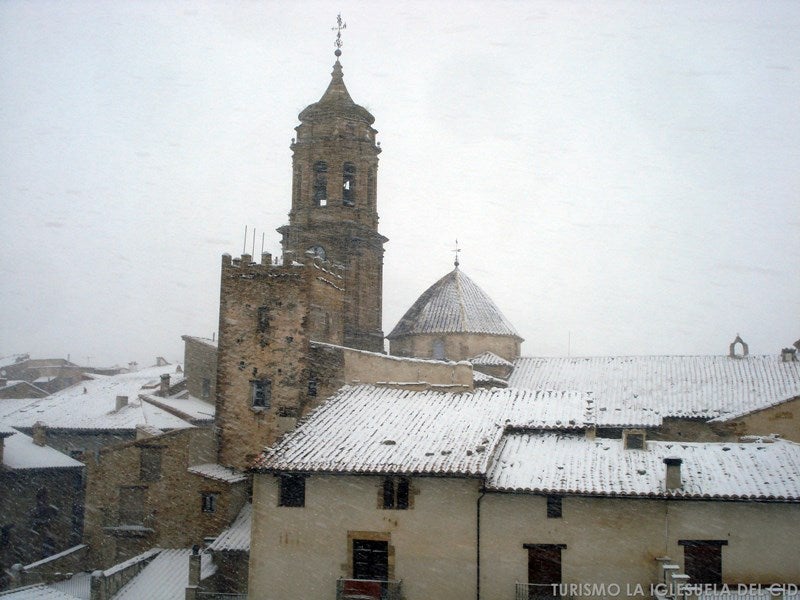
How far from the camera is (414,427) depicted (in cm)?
2481

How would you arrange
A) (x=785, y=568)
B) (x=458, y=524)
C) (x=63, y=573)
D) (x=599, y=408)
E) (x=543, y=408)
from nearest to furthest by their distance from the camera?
(x=785, y=568), (x=458, y=524), (x=543, y=408), (x=63, y=573), (x=599, y=408)

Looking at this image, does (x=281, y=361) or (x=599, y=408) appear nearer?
(x=281, y=361)

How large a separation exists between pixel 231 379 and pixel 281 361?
7.33ft

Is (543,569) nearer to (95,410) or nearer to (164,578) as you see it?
(164,578)

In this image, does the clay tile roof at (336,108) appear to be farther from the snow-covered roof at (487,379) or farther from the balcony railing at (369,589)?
the balcony railing at (369,589)

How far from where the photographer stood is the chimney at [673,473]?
21031 millimetres

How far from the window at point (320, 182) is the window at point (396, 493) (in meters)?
20.8

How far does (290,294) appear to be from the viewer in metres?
32.3

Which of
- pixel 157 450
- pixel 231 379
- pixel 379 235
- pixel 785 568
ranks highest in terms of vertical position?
pixel 379 235

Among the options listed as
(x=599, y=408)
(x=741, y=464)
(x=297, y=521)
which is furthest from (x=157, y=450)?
(x=741, y=464)

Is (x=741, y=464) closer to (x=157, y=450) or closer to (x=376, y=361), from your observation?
(x=376, y=361)

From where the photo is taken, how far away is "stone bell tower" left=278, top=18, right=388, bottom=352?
129 ft

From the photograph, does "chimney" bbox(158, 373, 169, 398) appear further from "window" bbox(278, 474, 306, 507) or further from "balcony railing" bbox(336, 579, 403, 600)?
"balcony railing" bbox(336, 579, 403, 600)

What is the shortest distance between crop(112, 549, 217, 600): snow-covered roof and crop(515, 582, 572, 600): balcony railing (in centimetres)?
1117
